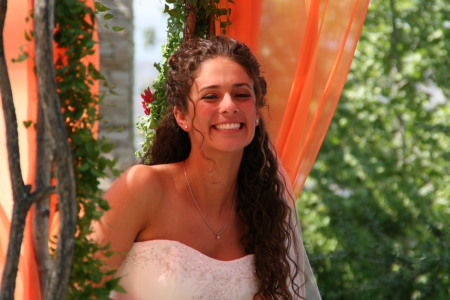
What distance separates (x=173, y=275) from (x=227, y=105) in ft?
1.74

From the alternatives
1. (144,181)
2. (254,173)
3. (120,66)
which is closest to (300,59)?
(254,173)

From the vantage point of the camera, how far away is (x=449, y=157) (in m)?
4.93

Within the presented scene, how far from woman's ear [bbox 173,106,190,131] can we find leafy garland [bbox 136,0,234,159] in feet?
0.57

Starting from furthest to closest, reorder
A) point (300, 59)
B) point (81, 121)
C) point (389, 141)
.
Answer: point (389, 141), point (300, 59), point (81, 121)

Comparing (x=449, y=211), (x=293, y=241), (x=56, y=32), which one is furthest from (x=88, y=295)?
(x=449, y=211)

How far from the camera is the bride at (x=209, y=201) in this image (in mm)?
2225

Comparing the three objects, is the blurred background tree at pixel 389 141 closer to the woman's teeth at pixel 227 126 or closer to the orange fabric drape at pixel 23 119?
the woman's teeth at pixel 227 126

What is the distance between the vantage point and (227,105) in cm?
220

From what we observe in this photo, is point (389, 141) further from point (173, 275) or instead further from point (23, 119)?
point (23, 119)

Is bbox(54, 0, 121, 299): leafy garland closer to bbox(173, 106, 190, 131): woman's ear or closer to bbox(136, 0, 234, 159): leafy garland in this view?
bbox(173, 106, 190, 131): woman's ear

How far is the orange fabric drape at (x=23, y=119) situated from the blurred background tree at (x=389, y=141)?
3601 millimetres

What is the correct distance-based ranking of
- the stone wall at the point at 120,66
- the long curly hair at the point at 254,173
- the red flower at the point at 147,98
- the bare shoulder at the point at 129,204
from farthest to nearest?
the stone wall at the point at 120,66
the red flower at the point at 147,98
the long curly hair at the point at 254,173
the bare shoulder at the point at 129,204

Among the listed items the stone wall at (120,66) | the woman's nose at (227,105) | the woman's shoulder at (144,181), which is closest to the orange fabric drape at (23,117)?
the woman's shoulder at (144,181)

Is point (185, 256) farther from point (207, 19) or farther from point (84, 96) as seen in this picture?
point (84, 96)
